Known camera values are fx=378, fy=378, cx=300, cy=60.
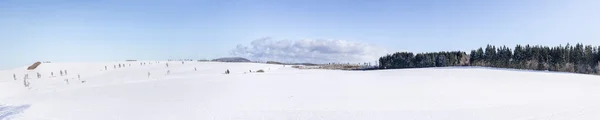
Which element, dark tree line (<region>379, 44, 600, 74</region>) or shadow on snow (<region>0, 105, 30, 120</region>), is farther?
dark tree line (<region>379, 44, 600, 74</region>)

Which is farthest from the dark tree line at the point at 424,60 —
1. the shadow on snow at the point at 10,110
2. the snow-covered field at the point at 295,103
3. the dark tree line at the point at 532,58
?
the shadow on snow at the point at 10,110

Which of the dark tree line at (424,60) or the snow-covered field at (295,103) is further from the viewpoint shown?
the dark tree line at (424,60)

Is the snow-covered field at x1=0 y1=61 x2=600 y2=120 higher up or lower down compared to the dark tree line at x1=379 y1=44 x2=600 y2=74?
lower down

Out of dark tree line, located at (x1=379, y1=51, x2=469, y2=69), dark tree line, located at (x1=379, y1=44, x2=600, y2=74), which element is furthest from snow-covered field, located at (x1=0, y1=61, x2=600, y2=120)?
dark tree line, located at (x1=379, y1=51, x2=469, y2=69)

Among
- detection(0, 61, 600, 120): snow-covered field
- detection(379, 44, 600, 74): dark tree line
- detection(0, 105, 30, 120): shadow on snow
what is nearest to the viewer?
detection(0, 61, 600, 120): snow-covered field

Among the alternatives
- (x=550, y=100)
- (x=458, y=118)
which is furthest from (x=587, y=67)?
(x=458, y=118)

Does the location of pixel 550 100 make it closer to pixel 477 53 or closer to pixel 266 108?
pixel 266 108

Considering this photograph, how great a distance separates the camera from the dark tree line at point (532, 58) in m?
41.7

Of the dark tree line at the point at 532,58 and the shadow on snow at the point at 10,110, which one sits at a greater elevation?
the dark tree line at the point at 532,58

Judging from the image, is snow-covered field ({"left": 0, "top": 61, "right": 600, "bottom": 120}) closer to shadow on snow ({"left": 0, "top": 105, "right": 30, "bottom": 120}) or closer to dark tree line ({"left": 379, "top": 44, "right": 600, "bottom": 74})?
shadow on snow ({"left": 0, "top": 105, "right": 30, "bottom": 120})

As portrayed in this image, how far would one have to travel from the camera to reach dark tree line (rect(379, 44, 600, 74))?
4169cm

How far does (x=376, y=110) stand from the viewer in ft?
43.3

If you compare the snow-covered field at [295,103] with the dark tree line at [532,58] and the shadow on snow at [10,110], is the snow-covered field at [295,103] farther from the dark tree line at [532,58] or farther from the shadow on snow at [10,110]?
the dark tree line at [532,58]

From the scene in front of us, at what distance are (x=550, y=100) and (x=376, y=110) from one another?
8516 millimetres
